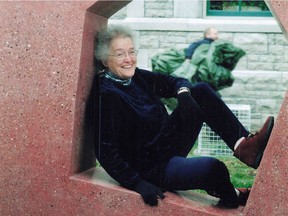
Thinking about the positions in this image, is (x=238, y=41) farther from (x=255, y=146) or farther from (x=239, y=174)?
(x=255, y=146)

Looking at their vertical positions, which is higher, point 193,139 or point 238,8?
point 238,8

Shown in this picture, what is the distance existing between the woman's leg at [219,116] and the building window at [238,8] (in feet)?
18.7

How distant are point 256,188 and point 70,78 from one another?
1109mm

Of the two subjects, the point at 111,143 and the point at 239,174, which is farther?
the point at 239,174

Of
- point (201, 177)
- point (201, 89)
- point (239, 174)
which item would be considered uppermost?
point (201, 89)

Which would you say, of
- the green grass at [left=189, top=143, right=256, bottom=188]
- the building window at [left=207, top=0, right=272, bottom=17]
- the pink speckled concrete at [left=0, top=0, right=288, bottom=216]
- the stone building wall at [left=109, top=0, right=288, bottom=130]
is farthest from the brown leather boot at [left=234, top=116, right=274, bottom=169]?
the building window at [left=207, top=0, right=272, bottom=17]

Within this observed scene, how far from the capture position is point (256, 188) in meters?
3.10

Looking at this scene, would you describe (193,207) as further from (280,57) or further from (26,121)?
(280,57)

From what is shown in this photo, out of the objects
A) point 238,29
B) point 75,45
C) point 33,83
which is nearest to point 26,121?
point 33,83

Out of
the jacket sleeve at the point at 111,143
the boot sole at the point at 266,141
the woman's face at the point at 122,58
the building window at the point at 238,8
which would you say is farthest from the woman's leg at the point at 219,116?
the building window at the point at 238,8

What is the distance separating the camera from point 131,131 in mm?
3328

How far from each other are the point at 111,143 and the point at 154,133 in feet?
0.91

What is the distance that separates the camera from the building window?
9.01 m

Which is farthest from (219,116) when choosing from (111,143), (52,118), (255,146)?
(52,118)
